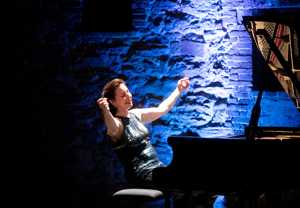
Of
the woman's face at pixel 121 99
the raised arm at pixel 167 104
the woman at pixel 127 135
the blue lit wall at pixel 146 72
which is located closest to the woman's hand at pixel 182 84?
the raised arm at pixel 167 104

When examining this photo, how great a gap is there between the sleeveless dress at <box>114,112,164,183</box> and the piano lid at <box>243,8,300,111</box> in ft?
4.28

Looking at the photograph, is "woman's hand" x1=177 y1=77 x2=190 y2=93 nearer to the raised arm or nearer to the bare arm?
the raised arm

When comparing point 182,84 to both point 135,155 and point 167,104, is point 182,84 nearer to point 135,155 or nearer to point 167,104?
point 167,104

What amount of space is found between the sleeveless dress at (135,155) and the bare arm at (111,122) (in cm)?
5

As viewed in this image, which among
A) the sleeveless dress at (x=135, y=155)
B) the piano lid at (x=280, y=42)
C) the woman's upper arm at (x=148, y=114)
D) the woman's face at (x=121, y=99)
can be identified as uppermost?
the piano lid at (x=280, y=42)

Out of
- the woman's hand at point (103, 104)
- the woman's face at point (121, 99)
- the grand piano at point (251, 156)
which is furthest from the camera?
the woman's face at point (121, 99)

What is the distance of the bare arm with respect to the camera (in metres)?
4.31

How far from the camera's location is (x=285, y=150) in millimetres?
3725

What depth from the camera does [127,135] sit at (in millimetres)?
4473

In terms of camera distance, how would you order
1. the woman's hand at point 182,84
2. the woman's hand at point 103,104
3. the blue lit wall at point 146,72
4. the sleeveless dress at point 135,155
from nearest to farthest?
the woman's hand at point 103,104 → the sleeveless dress at point 135,155 → the woman's hand at point 182,84 → the blue lit wall at point 146,72

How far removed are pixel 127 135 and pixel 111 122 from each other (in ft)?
0.65

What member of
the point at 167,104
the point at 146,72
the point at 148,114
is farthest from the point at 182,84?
the point at 146,72

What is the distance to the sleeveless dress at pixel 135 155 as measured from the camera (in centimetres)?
439

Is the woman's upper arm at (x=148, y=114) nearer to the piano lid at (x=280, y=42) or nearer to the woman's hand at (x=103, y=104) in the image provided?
the woman's hand at (x=103, y=104)
